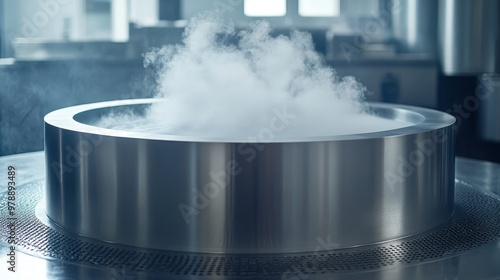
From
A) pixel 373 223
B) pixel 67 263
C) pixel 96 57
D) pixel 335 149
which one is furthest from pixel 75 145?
pixel 96 57

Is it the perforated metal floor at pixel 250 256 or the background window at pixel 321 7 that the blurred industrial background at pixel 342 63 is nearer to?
the background window at pixel 321 7

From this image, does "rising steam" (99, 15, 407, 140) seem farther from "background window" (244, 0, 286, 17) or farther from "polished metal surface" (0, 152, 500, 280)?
"background window" (244, 0, 286, 17)

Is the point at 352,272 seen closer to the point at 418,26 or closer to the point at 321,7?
the point at 418,26

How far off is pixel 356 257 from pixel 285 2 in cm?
674

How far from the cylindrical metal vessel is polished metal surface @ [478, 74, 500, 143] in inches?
143

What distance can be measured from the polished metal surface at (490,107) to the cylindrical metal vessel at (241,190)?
3634 mm

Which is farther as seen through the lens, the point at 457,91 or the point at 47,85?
the point at 457,91

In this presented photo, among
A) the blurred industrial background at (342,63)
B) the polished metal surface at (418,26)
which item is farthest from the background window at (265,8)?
the polished metal surface at (418,26)

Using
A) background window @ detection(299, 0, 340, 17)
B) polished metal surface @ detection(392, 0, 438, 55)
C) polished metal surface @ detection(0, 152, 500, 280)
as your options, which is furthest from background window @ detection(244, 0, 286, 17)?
polished metal surface @ detection(0, 152, 500, 280)

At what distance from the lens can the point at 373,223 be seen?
1413 mm

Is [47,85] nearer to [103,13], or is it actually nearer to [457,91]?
[457,91]

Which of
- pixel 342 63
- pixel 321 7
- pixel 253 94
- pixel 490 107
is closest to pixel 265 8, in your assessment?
pixel 321 7

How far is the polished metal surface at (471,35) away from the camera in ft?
14.2

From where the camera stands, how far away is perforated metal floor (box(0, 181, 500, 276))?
1256 mm
